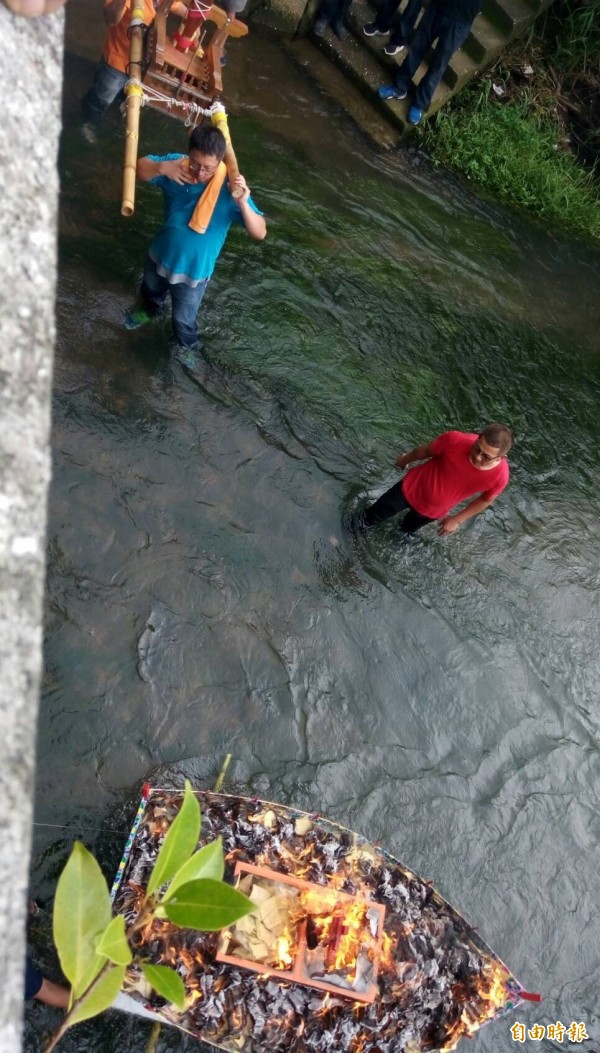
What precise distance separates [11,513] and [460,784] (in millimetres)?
4469

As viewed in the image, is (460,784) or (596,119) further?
(596,119)

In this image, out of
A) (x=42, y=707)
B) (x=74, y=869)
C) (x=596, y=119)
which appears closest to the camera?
(x=74, y=869)

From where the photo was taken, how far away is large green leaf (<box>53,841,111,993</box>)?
1419 millimetres

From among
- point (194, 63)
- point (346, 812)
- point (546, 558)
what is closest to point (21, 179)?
point (194, 63)

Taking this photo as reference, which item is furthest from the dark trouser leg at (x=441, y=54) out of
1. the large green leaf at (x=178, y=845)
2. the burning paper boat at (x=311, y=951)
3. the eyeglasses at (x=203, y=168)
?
the large green leaf at (x=178, y=845)

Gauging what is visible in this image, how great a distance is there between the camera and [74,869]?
4.70 feet

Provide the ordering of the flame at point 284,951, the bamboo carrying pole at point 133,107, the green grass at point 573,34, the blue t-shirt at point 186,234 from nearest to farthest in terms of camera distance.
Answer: the bamboo carrying pole at point 133,107 → the flame at point 284,951 → the blue t-shirt at point 186,234 → the green grass at point 573,34

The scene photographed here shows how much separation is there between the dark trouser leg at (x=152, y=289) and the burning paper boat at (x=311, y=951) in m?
3.13

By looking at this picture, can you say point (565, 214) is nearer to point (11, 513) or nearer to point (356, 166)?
point (356, 166)

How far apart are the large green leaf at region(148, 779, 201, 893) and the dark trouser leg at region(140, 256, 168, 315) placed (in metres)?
3.52

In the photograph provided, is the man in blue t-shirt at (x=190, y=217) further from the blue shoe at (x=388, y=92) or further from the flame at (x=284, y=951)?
the blue shoe at (x=388, y=92)

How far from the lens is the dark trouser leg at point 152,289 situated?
4.51 m

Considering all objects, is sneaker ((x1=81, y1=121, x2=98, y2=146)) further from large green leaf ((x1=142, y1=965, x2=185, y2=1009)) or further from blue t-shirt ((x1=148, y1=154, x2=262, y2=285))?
large green leaf ((x1=142, y1=965, x2=185, y2=1009))

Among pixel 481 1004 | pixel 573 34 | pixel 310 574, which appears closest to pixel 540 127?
pixel 573 34
